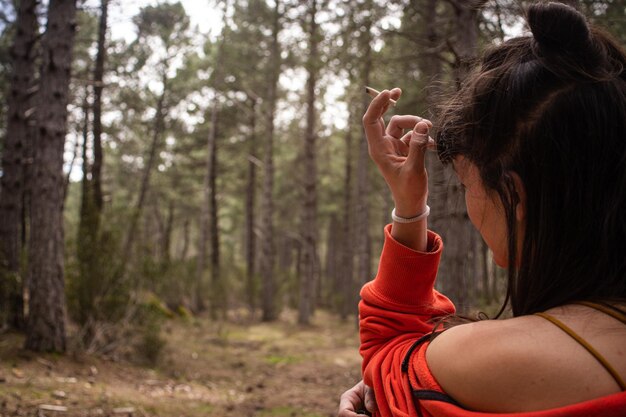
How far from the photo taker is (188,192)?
24969mm

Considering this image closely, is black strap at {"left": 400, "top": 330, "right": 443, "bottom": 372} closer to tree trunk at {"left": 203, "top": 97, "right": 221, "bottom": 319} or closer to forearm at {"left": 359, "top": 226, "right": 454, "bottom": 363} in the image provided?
forearm at {"left": 359, "top": 226, "right": 454, "bottom": 363}

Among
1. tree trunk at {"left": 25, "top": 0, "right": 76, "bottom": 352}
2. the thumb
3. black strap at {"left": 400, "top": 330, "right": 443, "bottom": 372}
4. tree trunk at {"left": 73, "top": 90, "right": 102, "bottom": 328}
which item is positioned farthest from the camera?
tree trunk at {"left": 73, "top": 90, "right": 102, "bottom": 328}

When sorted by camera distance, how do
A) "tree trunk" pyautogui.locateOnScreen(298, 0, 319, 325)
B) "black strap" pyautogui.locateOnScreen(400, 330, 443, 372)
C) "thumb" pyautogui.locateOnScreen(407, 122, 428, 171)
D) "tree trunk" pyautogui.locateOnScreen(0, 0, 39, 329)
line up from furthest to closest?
1. "tree trunk" pyautogui.locateOnScreen(298, 0, 319, 325)
2. "tree trunk" pyautogui.locateOnScreen(0, 0, 39, 329)
3. "thumb" pyautogui.locateOnScreen(407, 122, 428, 171)
4. "black strap" pyautogui.locateOnScreen(400, 330, 443, 372)

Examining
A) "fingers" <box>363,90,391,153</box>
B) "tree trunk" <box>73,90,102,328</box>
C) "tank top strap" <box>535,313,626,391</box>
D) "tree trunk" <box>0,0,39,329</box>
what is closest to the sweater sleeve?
"fingers" <box>363,90,391,153</box>

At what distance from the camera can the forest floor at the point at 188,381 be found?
4867 millimetres

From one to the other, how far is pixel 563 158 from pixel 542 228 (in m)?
0.12

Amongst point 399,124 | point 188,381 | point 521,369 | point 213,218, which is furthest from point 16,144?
point 213,218

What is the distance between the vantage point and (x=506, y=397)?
2.55 feet

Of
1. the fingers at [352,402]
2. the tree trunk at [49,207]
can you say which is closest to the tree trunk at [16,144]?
the tree trunk at [49,207]

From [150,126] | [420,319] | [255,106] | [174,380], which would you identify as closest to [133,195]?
[150,126]

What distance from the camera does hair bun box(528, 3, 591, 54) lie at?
0.89 metres

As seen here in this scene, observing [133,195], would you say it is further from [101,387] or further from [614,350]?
[614,350]

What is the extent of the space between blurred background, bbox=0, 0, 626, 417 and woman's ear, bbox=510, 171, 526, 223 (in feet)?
1.19

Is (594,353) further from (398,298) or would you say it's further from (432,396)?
(398,298)
